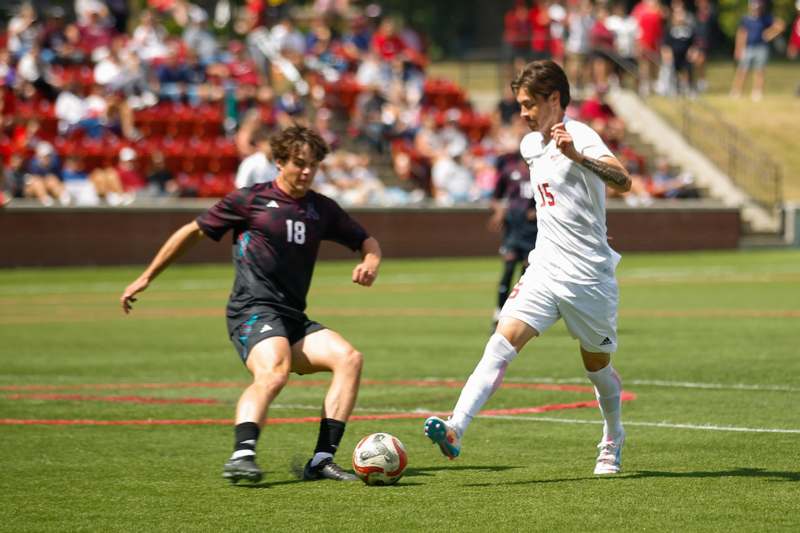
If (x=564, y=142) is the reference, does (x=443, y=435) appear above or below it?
below

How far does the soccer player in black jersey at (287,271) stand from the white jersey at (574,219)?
109 centimetres

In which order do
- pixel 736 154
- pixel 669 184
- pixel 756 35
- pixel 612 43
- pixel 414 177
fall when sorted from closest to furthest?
1. pixel 414 177
2. pixel 669 184
3. pixel 736 154
4. pixel 756 35
5. pixel 612 43

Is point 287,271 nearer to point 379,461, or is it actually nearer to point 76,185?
point 379,461

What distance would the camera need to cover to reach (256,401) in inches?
316

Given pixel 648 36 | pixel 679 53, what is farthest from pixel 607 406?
pixel 648 36

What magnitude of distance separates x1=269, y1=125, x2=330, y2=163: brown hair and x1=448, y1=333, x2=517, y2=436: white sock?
1470 millimetres

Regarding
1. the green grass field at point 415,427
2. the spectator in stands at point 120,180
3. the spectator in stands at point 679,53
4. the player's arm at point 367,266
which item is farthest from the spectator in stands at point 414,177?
the player's arm at point 367,266

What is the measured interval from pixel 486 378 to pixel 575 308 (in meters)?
0.61

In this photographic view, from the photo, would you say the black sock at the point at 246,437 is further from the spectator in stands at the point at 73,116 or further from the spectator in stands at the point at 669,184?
the spectator in stands at the point at 669,184

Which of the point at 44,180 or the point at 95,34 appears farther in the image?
the point at 95,34

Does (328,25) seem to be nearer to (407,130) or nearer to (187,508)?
(407,130)

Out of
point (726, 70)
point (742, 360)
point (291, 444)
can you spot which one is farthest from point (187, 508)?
point (726, 70)

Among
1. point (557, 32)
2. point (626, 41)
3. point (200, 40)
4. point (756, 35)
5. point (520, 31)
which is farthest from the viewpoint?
point (626, 41)

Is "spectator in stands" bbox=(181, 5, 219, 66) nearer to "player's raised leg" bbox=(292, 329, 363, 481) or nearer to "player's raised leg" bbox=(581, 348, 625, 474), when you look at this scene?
"player's raised leg" bbox=(292, 329, 363, 481)
